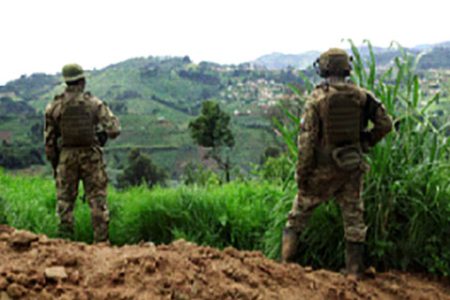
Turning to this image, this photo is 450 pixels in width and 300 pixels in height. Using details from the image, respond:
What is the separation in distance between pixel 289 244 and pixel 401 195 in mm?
987

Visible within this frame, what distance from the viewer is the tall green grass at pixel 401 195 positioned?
4230mm

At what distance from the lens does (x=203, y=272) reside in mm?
3078

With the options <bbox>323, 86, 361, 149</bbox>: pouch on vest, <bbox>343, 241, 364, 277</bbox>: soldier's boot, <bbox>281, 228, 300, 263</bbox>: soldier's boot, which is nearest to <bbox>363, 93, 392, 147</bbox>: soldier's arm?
<bbox>323, 86, 361, 149</bbox>: pouch on vest

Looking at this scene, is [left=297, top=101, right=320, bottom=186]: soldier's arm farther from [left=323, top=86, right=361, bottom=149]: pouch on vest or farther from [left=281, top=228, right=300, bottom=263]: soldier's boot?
[left=281, top=228, right=300, bottom=263]: soldier's boot

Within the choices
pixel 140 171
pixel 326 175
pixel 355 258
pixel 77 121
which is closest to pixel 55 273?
pixel 326 175

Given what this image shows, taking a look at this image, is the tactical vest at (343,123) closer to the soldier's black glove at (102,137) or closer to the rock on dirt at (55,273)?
the rock on dirt at (55,273)

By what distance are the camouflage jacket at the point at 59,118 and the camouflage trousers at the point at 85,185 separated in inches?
6.8

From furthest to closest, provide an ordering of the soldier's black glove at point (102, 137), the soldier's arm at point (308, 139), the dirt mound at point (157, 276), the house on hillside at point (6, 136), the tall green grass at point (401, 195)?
the house on hillside at point (6, 136), the soldier's black glove at point (102, 137), the tall green grass at point (401, 195), the soldier's arm at point (308, 139), the dirt mound at point (157, 276)

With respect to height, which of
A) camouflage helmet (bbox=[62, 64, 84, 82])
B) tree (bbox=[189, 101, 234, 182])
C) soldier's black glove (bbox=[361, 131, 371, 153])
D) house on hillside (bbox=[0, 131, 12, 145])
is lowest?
house on hillside (bbox=[0, 131, 12, 145])

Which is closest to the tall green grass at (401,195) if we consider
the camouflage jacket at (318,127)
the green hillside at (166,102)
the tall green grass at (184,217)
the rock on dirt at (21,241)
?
the camouflage jacket at (318,127)

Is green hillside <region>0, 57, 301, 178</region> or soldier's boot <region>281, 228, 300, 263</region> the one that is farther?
green hillside <region>0, 57, 301, 178</region>

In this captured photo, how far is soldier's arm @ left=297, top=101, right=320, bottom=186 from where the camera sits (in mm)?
4094

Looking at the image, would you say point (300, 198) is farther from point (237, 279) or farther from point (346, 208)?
point (237, 279)

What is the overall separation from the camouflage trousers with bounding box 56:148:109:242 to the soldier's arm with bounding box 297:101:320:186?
2.32m
